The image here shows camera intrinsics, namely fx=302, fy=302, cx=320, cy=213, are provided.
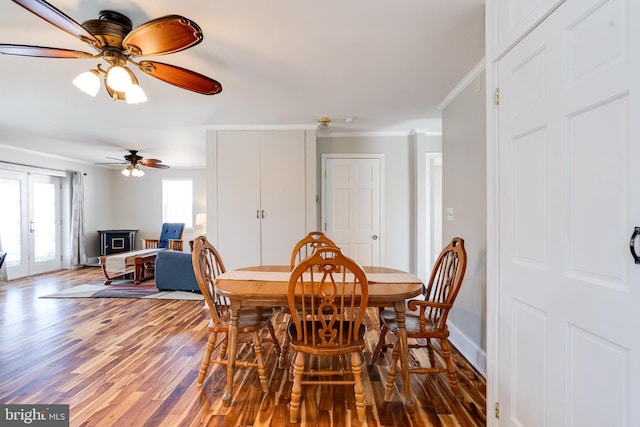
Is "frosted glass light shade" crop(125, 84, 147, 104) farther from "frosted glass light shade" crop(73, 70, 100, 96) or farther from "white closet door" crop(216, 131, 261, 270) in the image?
"white closet door" crop(216, 131, 261, 270)

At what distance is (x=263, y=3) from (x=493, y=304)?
1998 millimetres

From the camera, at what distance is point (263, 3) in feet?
5.38

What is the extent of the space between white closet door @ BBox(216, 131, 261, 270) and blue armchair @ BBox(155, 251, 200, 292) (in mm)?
1076

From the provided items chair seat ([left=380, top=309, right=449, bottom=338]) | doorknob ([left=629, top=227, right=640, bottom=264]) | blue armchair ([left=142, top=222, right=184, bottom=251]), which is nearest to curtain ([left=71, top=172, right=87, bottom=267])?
blue armchair ([left=142, top=222, right=184, bottom=251])

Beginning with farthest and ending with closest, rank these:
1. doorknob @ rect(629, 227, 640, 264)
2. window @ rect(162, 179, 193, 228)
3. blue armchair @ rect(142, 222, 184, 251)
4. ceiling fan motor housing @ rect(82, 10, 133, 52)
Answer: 1. window @ rect(162, 179, 193, 228)
2. blue armchair @ rect(142, 222, 184, 251)
3. ceiling fan motor housing @ rect(82, 10, 133, 52)
4. doorknob @ rect(629, 227, 640, 264)

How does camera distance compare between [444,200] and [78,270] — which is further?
[78,270]

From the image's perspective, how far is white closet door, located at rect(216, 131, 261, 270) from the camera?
3.92m

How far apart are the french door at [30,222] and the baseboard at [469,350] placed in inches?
281

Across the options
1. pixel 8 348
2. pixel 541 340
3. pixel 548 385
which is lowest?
pixel 8 348

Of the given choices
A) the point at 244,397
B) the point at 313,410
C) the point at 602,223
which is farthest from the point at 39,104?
the point at 602,223

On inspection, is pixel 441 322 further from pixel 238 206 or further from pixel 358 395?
pixel 238 206

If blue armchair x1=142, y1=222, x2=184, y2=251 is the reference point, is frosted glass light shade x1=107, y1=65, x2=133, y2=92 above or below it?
above

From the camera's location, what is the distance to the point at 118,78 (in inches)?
68.6

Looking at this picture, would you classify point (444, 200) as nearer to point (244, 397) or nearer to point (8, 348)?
point (244, 397)
